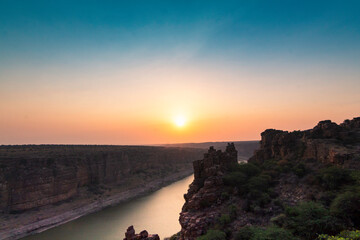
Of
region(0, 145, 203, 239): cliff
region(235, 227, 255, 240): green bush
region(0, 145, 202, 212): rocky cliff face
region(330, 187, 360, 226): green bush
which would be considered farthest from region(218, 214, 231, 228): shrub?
region(0, 145, 202, 212): rocky cliff face

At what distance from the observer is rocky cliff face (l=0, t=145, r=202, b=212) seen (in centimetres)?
3331

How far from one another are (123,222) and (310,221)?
27.3 meters

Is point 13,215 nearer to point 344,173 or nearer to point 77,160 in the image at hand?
point 77,160

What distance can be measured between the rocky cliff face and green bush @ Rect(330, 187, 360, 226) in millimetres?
38723

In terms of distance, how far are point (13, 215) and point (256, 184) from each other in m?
33.5

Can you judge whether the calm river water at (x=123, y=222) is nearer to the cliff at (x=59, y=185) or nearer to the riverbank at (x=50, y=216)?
the riverbank at (x=50, y=216)

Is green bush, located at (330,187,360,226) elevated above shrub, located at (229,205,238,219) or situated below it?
above

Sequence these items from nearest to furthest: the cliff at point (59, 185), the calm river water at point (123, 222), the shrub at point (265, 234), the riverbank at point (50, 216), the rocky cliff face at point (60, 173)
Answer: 1. the shrub at point (265, 234)
2. the calm river water at point (123, 222)
3. the riverbank at point (50, 216)
4. the cliff at point (59, 185)
5. the rocky cliff face at point (60, 173)

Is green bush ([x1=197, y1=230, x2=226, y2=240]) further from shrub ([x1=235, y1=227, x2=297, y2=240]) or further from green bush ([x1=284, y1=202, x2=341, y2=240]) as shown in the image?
green bush ([x1=284, y1=202, x2=341, y2=240])

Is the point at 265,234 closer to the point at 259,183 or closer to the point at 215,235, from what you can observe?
the point at 215,235

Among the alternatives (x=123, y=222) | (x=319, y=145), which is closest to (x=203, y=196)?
(x=319, y=145)

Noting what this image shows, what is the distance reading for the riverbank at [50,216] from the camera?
1097 inches

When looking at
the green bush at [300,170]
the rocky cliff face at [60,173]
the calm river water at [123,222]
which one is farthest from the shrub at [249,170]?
the rocky cliff face at [60,173]

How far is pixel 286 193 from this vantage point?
1639cm
